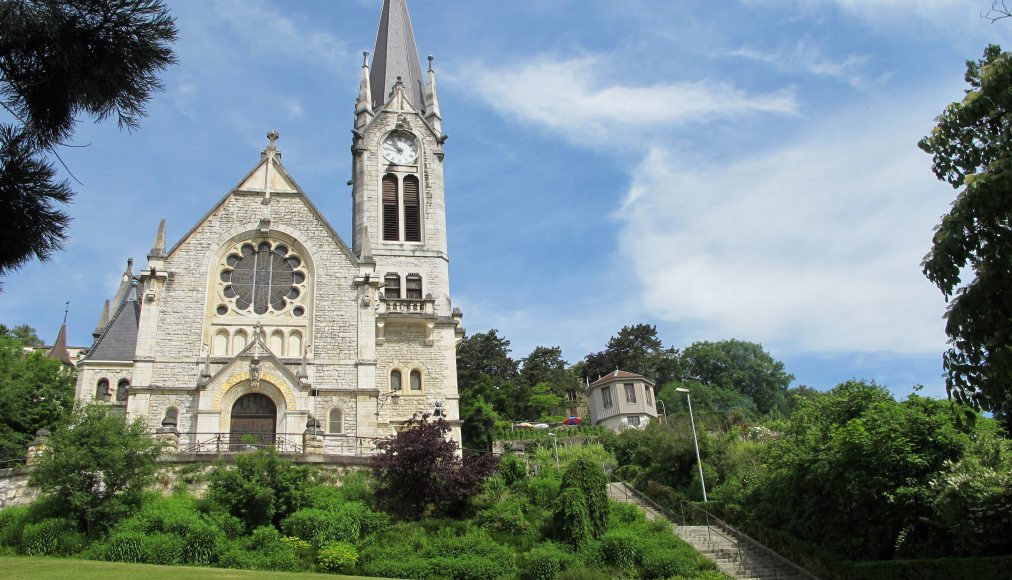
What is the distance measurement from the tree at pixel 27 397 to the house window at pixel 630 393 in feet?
112

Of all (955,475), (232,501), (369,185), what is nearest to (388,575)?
(232,501)

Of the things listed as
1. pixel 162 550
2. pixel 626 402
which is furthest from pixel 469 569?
pixel 626 402

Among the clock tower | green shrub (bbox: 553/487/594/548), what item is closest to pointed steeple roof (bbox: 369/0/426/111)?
the clock tower

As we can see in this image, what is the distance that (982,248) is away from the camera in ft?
32.2

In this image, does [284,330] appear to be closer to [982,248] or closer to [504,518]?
[504,518]

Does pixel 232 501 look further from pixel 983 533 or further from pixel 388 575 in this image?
pixel 983 533

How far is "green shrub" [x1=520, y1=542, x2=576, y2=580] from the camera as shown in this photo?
72.6 ft

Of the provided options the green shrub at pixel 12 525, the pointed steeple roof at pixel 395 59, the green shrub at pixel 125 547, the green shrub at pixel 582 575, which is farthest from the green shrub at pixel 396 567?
the pointed steeple roof at pixel 395 59

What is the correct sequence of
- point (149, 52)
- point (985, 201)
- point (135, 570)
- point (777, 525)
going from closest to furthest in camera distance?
point (149, 52) < point (985, 201) < point (135, 570) < point (777, 525)

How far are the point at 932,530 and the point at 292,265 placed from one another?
25085 mm

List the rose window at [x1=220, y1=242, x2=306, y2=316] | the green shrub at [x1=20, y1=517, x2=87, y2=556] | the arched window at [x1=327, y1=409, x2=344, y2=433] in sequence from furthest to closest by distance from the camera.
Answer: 1. the rose window at [x1=220, y1=242, x2=306, y2=316]
2. the arched window at [x1=327, y1=409, x2=344, y2=433]
3. the green shrub at [x1=20, y1=517, x2=87, y2=556]

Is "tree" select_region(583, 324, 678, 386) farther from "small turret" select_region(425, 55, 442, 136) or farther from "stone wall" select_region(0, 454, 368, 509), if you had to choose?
"stone wall" select_region(0, 454, 368, 509)

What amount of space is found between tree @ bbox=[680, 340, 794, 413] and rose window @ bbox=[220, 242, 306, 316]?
57059 millimetres

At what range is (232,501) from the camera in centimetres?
2448
